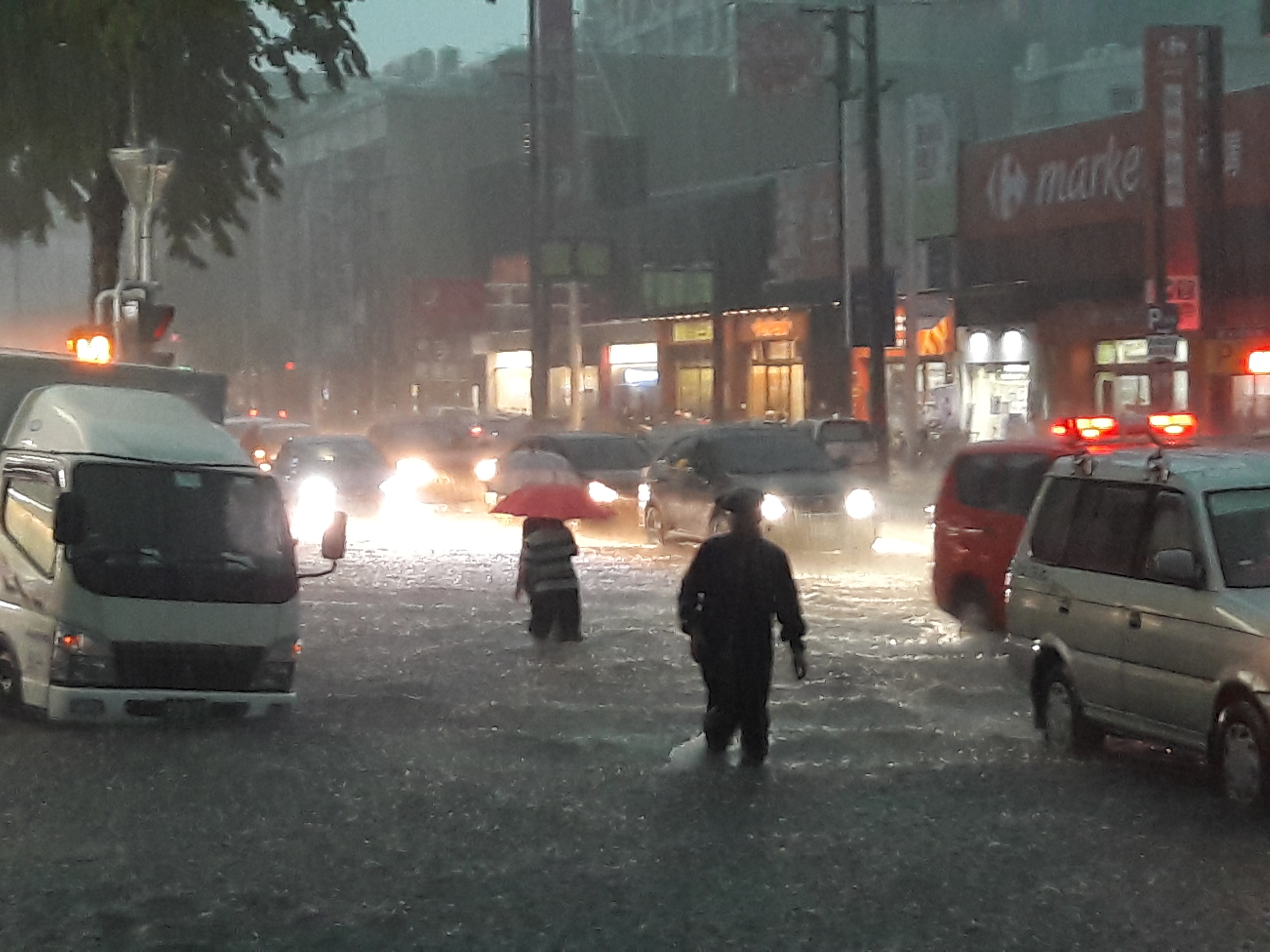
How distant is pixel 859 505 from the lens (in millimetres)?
28125

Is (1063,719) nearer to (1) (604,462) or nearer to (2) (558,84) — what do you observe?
(1) (604,462)

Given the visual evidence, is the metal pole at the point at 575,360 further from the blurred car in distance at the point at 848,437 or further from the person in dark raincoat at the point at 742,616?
the person in dark raincoat at the point at 742,616

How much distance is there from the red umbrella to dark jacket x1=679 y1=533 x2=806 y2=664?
20.1 ft

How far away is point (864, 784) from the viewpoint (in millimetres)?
12133

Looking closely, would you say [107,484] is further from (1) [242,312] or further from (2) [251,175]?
(1) [242,312]

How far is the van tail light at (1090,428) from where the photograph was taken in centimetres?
1667

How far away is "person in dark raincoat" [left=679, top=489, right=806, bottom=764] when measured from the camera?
12.5 meters

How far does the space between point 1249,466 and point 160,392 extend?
8.26 m

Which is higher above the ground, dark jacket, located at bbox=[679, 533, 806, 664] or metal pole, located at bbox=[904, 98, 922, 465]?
metal pole, located at bbox=[904, 98, 922, 465]

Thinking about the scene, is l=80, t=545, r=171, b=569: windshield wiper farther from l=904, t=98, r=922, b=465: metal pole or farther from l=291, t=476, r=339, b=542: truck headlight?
l=904, t=98, r=922, b=465: metal pole

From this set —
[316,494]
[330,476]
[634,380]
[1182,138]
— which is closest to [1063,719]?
[316,494]

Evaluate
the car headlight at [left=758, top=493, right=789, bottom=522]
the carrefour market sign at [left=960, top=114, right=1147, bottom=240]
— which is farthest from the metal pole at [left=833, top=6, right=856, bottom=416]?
the car headlight at [left=758, top=493, right=789, bottom=522]

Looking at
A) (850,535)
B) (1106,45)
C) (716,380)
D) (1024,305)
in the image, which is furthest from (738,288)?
(850,535)

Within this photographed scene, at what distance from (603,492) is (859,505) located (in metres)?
4.69
